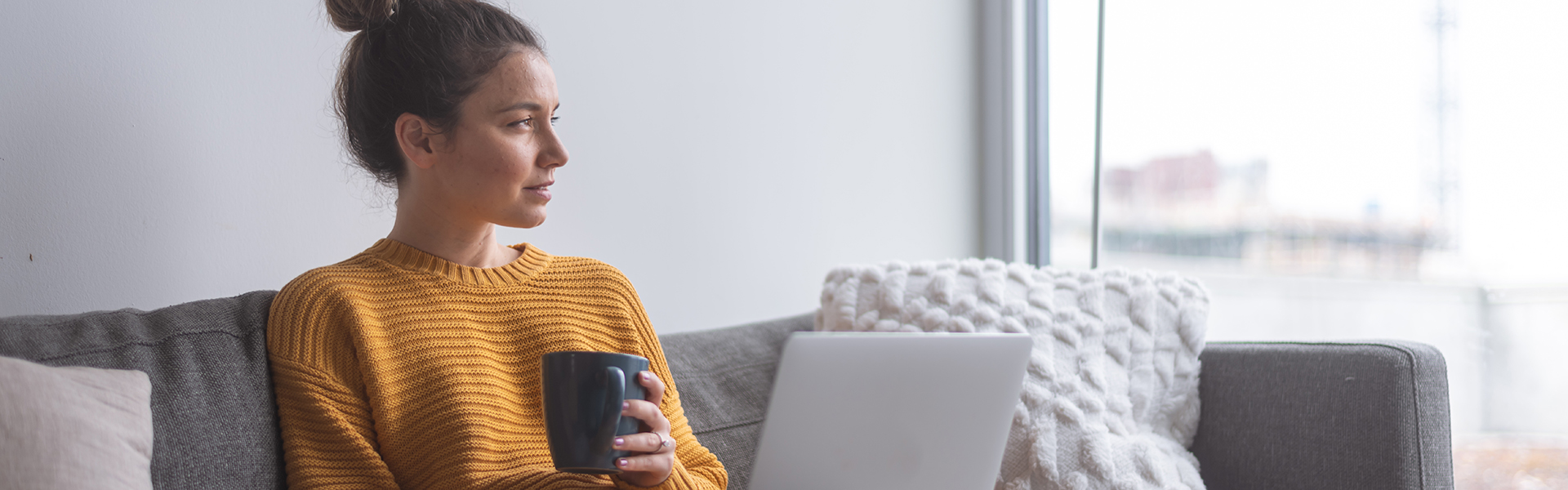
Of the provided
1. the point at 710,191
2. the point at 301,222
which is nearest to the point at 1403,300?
the point at 710,191

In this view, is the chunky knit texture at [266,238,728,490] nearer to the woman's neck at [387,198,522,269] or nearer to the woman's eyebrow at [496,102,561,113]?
the woman's neck at [387,198,522,269]

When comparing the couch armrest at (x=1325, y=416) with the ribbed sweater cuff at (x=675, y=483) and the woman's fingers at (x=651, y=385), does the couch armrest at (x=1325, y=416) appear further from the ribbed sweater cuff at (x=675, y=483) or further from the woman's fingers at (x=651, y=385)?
the woman's fingers at (x=651, y=385)

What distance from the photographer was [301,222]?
1.37 m

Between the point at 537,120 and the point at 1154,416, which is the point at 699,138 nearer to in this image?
the point at 537,120

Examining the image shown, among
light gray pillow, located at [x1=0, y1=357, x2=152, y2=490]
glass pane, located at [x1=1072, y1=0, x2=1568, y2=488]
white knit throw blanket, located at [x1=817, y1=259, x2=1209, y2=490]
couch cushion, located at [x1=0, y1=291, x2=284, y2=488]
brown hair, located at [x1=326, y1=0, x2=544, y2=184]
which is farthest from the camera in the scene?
glass pane, located at [x1=1072, y1=0, x2=1568, y2=488]

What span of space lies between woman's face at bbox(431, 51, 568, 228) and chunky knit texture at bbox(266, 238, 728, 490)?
0.27 ft

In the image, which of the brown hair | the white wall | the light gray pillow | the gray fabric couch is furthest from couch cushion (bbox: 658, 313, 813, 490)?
the light gray pillow

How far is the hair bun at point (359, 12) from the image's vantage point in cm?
112

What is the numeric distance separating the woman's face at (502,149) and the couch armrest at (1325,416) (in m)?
1.05

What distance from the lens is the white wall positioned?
1.19 m

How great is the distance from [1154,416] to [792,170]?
0.85 meters

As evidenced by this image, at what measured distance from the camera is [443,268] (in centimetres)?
114

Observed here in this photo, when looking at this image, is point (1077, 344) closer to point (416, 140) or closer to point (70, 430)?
point (416, 140)

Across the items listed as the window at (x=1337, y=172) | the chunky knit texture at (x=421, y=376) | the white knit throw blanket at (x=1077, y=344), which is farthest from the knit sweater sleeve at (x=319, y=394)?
the window at (x=1337, y=172)
